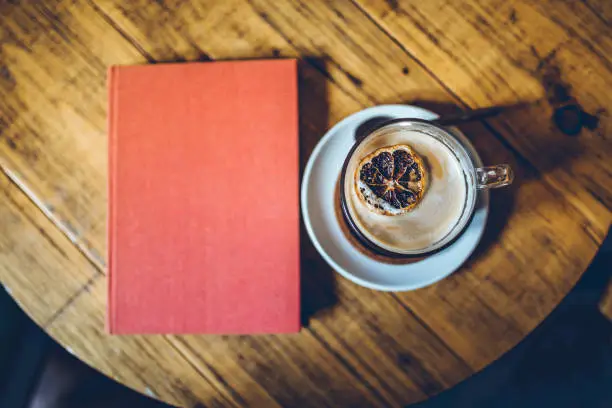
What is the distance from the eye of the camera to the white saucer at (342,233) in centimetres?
50

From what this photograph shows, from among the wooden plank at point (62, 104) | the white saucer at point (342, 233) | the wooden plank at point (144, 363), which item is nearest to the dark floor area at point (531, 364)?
the wooden plank at point (144, 363)

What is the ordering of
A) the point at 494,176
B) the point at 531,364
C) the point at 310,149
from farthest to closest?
the point at 531,364 → the point at 310,149 → the point at 494,176

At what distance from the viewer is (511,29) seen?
1.80 ft

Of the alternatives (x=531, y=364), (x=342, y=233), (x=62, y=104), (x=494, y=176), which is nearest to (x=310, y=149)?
(x=342, y=233)

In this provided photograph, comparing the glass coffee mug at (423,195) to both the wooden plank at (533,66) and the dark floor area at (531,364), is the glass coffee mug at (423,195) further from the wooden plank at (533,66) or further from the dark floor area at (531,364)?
the dark floor area at (531,364)

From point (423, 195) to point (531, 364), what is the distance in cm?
51

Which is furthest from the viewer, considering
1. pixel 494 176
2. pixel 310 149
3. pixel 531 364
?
pixel 531 364

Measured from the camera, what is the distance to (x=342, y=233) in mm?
530

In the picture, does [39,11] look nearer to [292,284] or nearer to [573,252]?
[292,284]

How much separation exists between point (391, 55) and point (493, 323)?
1.17 feet

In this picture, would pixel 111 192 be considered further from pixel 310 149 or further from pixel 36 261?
pixel 310 149

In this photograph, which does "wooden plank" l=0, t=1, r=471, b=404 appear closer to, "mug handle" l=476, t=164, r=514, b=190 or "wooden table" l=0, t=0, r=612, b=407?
"wooden table" l=0, t=0, r=612, b=407

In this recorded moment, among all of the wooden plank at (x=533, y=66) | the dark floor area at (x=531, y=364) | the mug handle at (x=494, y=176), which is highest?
the wooden plank at (x=533, y=66)

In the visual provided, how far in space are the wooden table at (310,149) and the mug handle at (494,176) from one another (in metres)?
0.09
